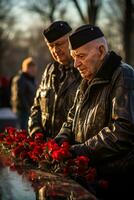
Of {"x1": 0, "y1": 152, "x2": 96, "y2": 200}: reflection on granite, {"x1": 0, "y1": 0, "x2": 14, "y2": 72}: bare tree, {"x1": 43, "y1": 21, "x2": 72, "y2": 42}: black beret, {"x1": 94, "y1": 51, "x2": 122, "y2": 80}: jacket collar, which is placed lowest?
{"x1": 0, "y1": 152, "x2": 96, "y2": 200}: reflection on granite

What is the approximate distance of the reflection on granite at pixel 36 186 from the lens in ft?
10.3

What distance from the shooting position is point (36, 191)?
10.8ft

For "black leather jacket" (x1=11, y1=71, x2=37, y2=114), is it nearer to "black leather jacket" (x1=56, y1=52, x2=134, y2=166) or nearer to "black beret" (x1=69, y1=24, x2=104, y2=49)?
"black leather jacket" (x1=56, y1=52, x2=134, y2=166)

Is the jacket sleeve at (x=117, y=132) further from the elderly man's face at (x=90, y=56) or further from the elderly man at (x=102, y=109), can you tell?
the elderly man's face at (x=90, y=56)

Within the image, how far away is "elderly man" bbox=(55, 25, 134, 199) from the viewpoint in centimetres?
422

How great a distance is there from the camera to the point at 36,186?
3.42 metres

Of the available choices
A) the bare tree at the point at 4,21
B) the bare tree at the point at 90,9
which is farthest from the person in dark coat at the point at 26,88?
the bare tree at the point at 4,21

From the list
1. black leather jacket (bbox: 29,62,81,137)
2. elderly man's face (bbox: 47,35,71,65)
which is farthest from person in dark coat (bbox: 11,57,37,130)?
elderly man's face (bbox: 47,35,71,65)

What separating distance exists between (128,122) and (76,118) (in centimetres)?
63

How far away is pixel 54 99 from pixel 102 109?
200cm

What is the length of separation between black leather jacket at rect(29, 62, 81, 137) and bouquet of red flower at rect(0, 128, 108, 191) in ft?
4.82

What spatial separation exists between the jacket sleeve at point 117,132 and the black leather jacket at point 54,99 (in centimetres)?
190

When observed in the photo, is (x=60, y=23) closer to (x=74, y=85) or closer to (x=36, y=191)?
(x=74, y=85)

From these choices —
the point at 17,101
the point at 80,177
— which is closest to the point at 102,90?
the point at 80,177
